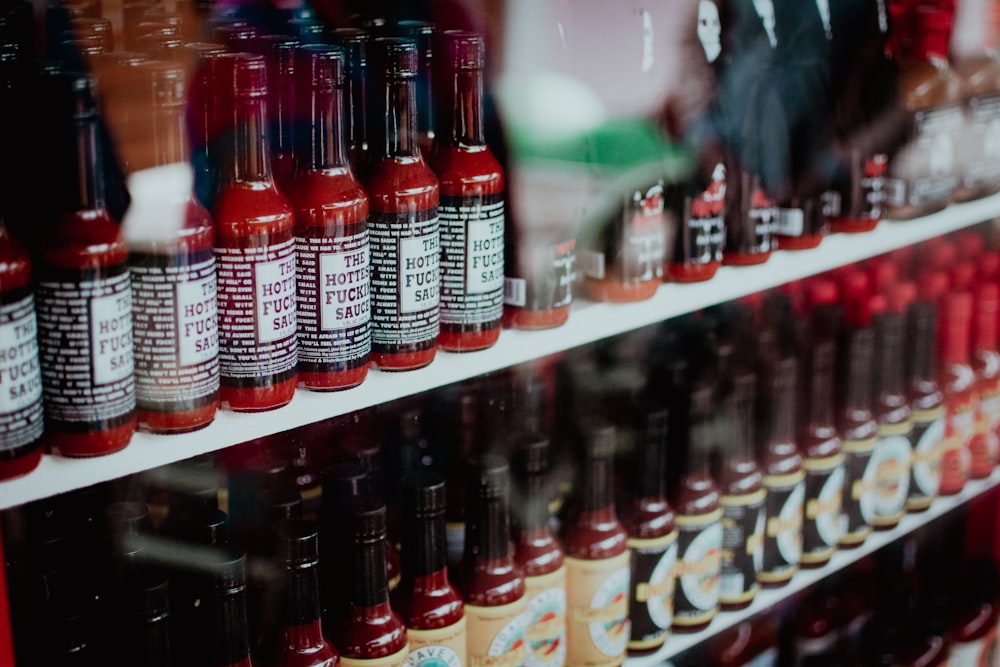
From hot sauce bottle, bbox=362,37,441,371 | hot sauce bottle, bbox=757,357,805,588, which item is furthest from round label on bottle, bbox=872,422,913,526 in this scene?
hot sauce bottle, bbox=362,37,441,371

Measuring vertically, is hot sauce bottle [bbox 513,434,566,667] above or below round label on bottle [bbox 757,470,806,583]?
above

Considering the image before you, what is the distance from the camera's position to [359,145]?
3.59 feet

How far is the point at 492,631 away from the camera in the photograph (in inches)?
50.6

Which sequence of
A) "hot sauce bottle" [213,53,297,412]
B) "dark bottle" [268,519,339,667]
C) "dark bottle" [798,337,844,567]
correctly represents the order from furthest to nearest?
"dark bottle" [798,337,844,567] < "dark bottle" [268,519,339,667] < "hot sauce bottle" [213,53,297,412]

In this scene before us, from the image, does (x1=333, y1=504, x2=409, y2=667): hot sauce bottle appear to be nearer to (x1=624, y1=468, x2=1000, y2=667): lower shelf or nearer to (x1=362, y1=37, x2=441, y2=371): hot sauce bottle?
(x1=362, y1=37, x2=441, y2=371): hot sauce bottle

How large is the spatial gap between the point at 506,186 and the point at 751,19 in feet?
1.68

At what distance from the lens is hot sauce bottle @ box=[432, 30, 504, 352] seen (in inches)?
43.9

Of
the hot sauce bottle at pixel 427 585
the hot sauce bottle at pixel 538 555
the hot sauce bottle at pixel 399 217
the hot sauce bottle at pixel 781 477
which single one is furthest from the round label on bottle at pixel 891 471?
the hot sauce bottle at pixel 399 217

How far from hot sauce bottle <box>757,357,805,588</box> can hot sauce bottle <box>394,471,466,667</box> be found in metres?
0.63

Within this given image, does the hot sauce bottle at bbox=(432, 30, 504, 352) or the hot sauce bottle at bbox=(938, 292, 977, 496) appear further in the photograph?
the hot sauce bottle at bbox=(938, 292, 977, 496)

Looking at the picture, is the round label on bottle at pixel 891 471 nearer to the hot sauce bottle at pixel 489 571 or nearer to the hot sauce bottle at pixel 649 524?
the hot sauce bottle at pixel 649 524

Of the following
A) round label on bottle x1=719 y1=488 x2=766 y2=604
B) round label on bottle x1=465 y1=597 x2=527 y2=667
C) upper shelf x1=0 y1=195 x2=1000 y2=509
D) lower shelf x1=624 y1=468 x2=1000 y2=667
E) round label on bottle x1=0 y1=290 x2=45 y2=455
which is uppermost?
round label on bottle x1=0 y1=290 x2=45 y2=455

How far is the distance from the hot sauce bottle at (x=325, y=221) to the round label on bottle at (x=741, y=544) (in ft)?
2.57

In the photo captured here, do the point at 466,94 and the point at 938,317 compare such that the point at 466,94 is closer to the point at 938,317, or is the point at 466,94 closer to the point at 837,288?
the point at 837,288
